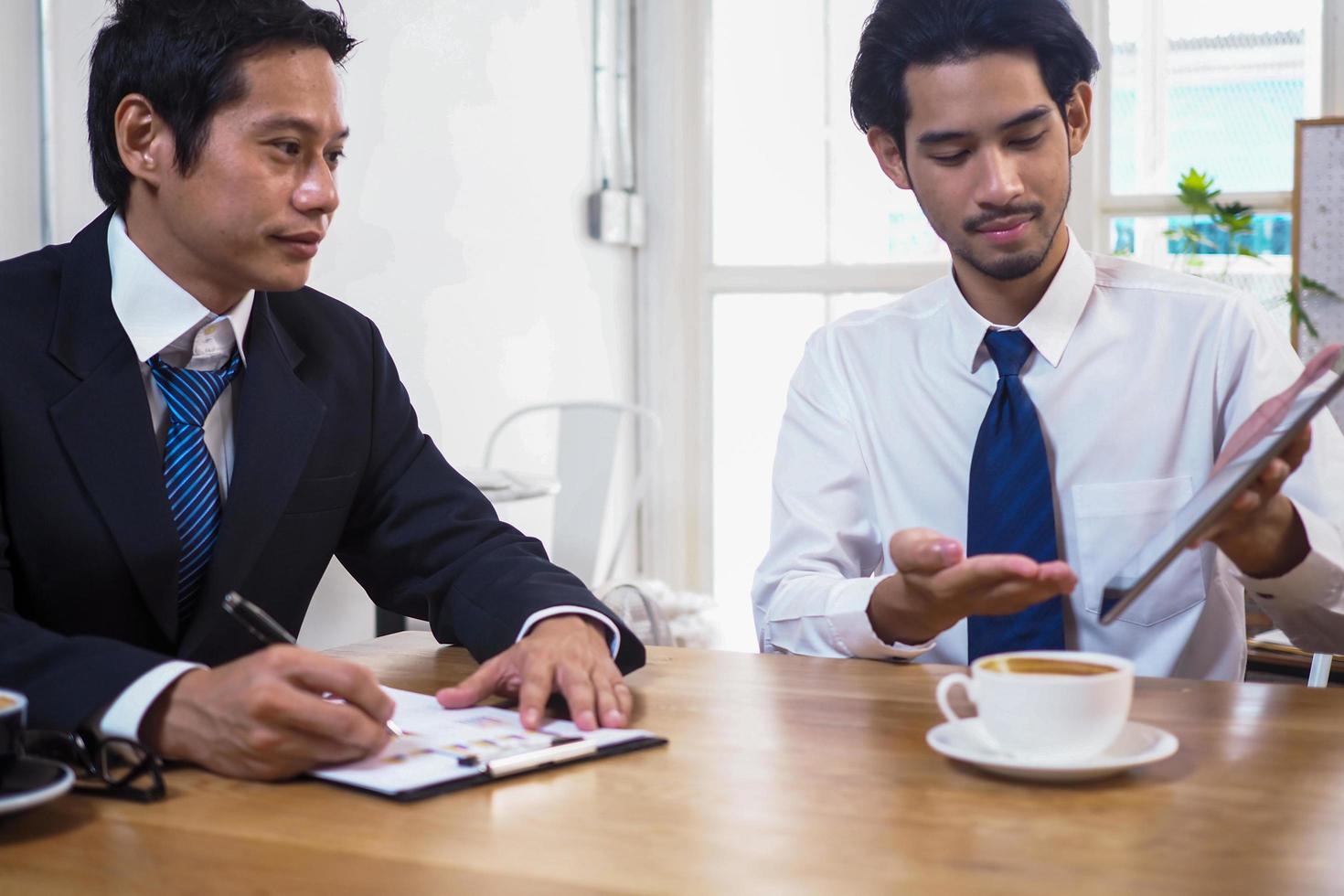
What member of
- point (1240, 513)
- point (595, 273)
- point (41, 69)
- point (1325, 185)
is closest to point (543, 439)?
point (595, 273)

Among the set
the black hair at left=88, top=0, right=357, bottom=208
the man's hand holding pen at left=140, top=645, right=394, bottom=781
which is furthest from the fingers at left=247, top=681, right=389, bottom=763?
the black hair at left=88, top=0, right=357, bottom=208

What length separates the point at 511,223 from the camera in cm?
395

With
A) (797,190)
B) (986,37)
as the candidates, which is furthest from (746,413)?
(986,37)

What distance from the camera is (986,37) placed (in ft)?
5.41

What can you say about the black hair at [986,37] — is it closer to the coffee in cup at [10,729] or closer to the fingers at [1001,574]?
the fingers at [1001,574]

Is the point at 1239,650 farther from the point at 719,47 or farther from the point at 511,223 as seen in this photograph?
the point at 719,47

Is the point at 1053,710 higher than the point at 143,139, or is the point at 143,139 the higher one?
the point at 143,139

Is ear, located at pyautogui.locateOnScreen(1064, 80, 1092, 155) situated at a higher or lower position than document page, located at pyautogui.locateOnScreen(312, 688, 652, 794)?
higher

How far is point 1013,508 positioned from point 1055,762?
68cm

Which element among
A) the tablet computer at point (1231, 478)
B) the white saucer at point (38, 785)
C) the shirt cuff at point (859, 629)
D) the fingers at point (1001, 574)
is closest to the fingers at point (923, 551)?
the fingers at point (1001, 574)

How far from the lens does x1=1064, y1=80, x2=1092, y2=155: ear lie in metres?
1.71

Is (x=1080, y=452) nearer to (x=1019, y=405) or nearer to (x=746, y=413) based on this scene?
(x=1019, y=405)

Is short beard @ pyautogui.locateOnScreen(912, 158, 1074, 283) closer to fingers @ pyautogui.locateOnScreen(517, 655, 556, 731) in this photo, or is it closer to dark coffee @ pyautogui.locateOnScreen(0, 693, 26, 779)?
fingers @ pyautogui.locateOnScreen(517, 655, 556, 731)

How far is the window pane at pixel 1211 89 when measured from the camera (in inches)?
159
